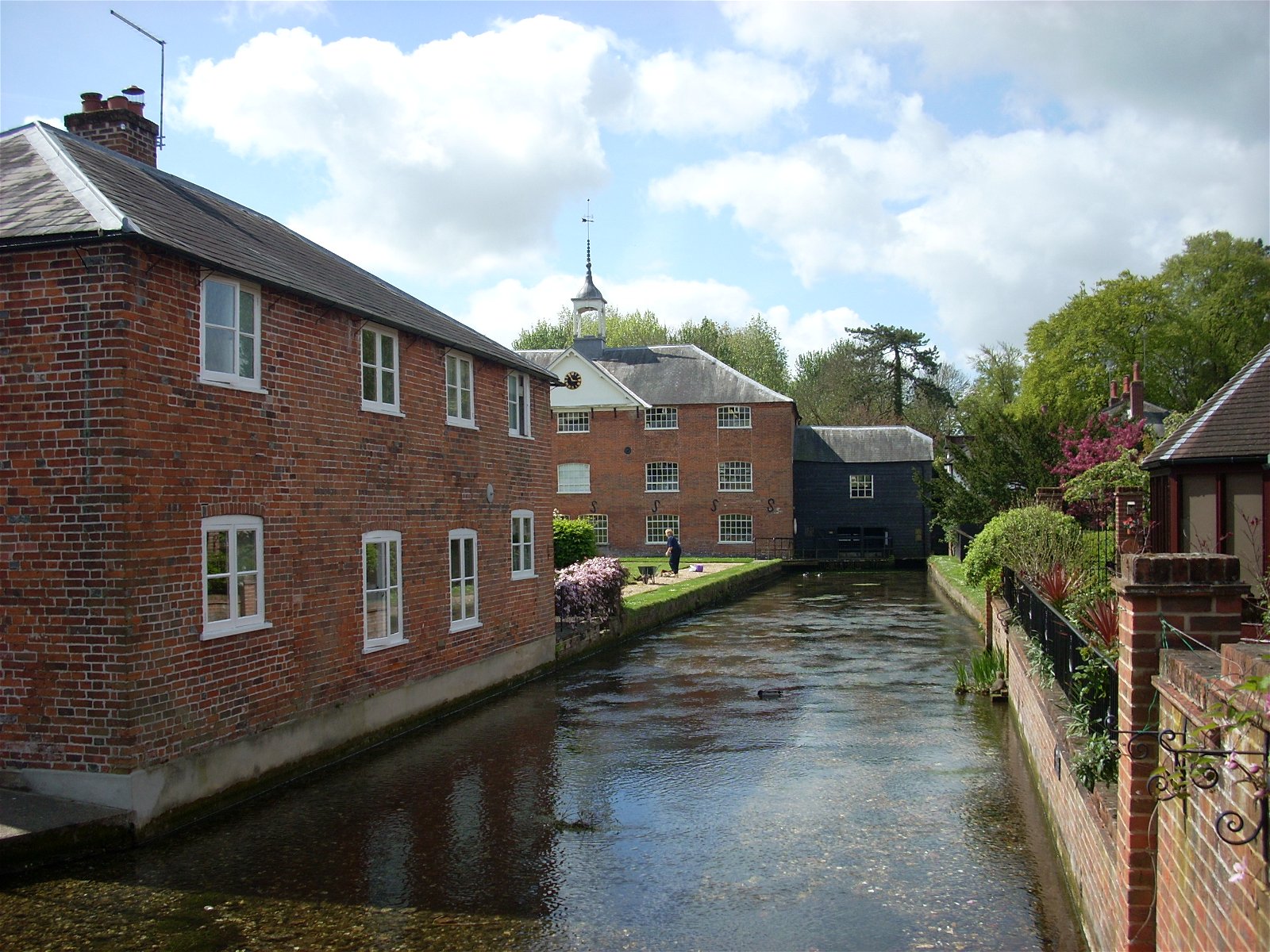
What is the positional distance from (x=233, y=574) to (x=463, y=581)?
5154mm

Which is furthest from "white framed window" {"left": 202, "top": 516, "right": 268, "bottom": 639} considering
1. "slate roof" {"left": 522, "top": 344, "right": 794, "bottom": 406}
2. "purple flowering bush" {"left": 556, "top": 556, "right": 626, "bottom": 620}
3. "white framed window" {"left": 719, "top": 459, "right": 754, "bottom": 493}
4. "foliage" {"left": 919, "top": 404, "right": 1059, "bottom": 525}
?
"white framed window" {"left": 719, "top": 459, "right": 754, "bottom": 493}

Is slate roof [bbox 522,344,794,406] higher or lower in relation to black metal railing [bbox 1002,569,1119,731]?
higher

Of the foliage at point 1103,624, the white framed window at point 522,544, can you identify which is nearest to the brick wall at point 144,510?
the white framed window at point 522,544

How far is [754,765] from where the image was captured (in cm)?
1118

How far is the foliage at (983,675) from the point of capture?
15.2 meters

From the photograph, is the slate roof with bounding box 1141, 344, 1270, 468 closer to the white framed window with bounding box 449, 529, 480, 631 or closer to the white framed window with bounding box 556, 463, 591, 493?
the white framed window with bounding box 449, 529, 480, 631

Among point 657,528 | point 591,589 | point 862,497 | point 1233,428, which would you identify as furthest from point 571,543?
point 862,497

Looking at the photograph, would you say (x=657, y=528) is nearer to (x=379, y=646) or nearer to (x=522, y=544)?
(x=522, y=544)

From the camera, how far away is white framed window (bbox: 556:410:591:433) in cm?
4528

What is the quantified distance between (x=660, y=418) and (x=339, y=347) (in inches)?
1298

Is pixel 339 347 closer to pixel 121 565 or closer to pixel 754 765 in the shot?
pixel 121 565

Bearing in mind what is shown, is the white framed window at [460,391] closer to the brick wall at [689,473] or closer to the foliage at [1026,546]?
the foliage at [1026,546]

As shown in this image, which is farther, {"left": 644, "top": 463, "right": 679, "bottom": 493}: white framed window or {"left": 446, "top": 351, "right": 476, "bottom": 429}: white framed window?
{"left": 644, "top": 463, "right": 679, "bottom": 493}: white framed window

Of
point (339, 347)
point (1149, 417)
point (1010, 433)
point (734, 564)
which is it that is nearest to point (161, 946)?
point (339, 347)
